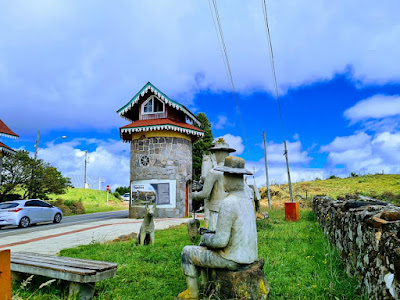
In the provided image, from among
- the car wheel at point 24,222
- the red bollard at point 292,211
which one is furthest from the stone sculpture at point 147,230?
the car wheel at point 24,222

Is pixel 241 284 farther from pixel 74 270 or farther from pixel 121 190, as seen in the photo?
pixel 121 190

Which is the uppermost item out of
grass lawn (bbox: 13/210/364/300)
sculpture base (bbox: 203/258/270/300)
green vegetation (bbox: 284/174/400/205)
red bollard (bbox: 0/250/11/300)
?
green vegetation (bbox: 284/174/400/205)

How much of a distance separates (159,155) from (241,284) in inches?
644

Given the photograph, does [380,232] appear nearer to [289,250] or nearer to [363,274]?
[363,274]

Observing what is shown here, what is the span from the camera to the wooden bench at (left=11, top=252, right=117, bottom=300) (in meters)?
3.98

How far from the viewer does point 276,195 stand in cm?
3064

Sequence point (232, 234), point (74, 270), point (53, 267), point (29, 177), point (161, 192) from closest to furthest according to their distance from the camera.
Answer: point (232, 234), point (74, 270), point (53, 267), point (161, 192), point (29, 177)

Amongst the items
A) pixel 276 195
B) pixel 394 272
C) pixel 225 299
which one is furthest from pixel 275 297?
pixel 276 195

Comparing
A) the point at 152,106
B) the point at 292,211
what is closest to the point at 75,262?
the point at 292,211

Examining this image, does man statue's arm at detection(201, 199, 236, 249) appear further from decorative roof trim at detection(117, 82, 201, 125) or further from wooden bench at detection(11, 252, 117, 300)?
decorative roof trim at detection(117, 82, 201, 125)

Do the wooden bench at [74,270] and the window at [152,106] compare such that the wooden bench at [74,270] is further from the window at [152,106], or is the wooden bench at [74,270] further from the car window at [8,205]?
the window at [152,106]

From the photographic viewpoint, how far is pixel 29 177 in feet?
83.7

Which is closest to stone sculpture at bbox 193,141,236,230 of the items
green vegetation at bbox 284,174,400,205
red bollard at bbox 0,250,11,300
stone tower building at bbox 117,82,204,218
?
red bollard at bbox 0,250,11,300

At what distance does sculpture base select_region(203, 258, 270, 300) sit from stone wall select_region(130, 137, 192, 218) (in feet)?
51.9
